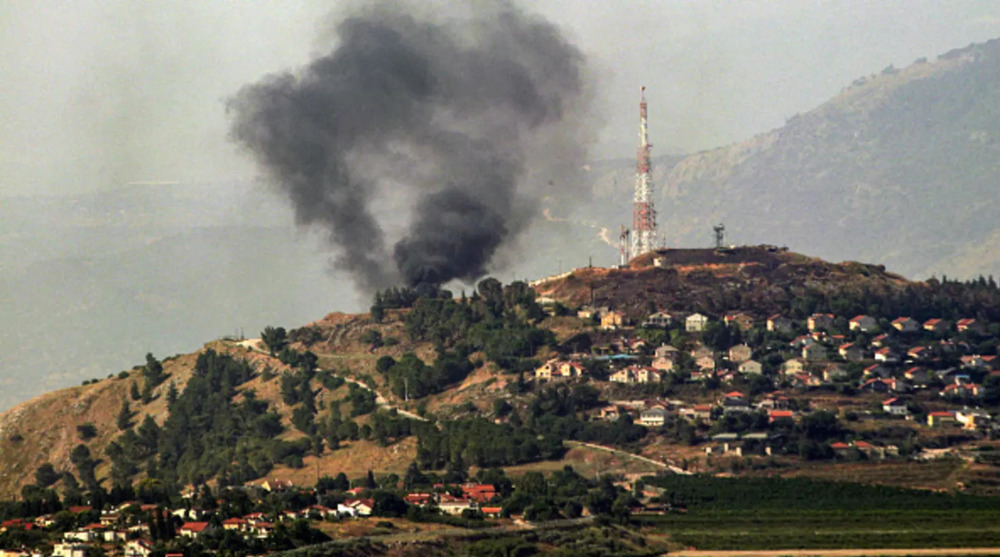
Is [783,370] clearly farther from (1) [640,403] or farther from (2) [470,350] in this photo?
(2) [470,350]

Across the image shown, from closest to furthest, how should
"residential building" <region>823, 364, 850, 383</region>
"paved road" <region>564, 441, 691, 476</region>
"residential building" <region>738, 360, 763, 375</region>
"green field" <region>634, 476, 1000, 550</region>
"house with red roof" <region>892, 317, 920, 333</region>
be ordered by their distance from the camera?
1. "green field" <region>634, 476, 1000, 550</region>
2. "paved road" <region>564, 441, 691, 476</region>
3. "residential building" <region>823, 364, 850, 383</region>
4. "residential building" <region>738, 360, 763, 375</region>
5. "house with red roof" <region>892, 317, 920, 333</region>

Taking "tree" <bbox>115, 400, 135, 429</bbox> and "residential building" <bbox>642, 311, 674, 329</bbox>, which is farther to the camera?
"residential building" <bbox>642, 311, 674, 329</bbox>

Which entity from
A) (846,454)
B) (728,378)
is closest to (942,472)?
(846,454)

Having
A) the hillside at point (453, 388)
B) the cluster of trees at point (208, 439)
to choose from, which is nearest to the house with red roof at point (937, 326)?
the hillside at point (453, 388)

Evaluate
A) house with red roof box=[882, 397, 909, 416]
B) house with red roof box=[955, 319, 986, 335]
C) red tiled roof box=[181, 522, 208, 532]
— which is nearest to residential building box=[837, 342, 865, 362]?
house with red roof box=[955, 319, 986, 335]

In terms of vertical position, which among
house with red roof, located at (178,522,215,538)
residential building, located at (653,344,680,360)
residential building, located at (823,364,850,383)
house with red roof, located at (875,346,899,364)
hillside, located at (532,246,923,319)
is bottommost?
house with red roof, located at (178,522,215,538)

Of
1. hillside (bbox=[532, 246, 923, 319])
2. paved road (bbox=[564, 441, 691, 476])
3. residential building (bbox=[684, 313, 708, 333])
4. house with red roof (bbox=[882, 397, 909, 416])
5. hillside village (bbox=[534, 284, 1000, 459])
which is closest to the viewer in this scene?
paved road (bbox=[564, 441, 691, 476])

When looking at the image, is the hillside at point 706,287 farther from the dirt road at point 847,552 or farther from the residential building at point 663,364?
the dirt road at point 847,552

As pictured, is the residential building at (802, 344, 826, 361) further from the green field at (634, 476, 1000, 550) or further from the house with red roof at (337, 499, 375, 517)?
the house with red roof at (337, 499, 375, 517)
